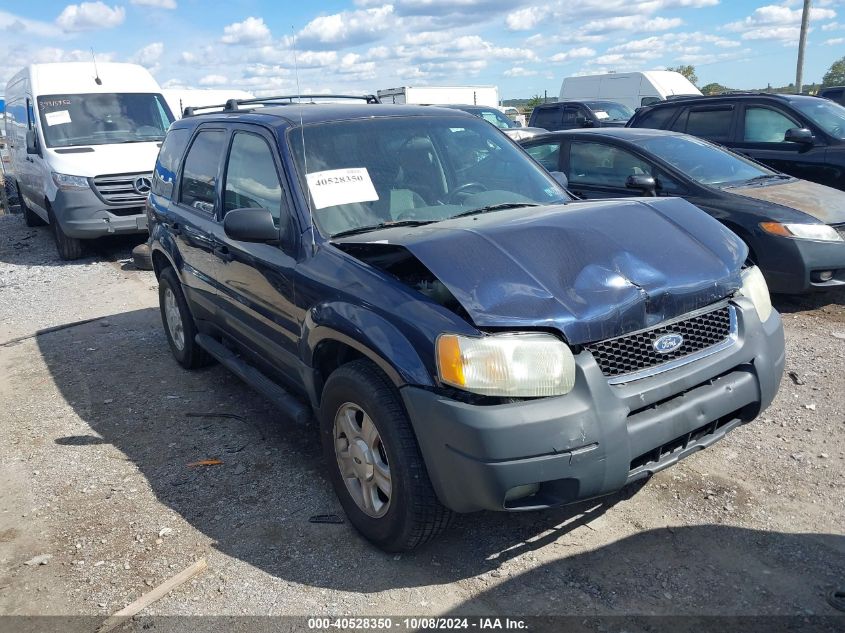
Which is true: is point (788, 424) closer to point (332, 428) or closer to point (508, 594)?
point (508, 594)

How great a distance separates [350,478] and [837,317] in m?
4.96

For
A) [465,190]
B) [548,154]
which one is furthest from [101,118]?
[465,190]

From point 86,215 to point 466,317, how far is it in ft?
30.2

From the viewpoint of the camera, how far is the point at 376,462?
10.0 ft

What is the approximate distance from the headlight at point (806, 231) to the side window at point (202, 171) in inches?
184

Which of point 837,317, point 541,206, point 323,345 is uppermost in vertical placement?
point 541,206

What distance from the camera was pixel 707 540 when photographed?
3.12 m

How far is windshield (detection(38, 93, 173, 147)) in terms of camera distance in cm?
1079

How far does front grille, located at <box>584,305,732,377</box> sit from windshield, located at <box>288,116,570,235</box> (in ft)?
4.05

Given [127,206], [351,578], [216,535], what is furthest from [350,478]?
[127,206]

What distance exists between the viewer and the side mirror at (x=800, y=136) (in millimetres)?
7938

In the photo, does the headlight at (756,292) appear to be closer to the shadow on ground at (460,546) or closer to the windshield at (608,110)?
the shadow on ground at (460,546)

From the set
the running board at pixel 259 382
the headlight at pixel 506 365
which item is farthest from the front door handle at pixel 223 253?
the headlight at pixel 506 365

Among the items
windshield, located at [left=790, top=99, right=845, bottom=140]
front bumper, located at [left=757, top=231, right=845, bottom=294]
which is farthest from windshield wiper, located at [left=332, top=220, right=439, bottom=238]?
windshield, located at [left=790, top=99, right=845, bottom=140]
